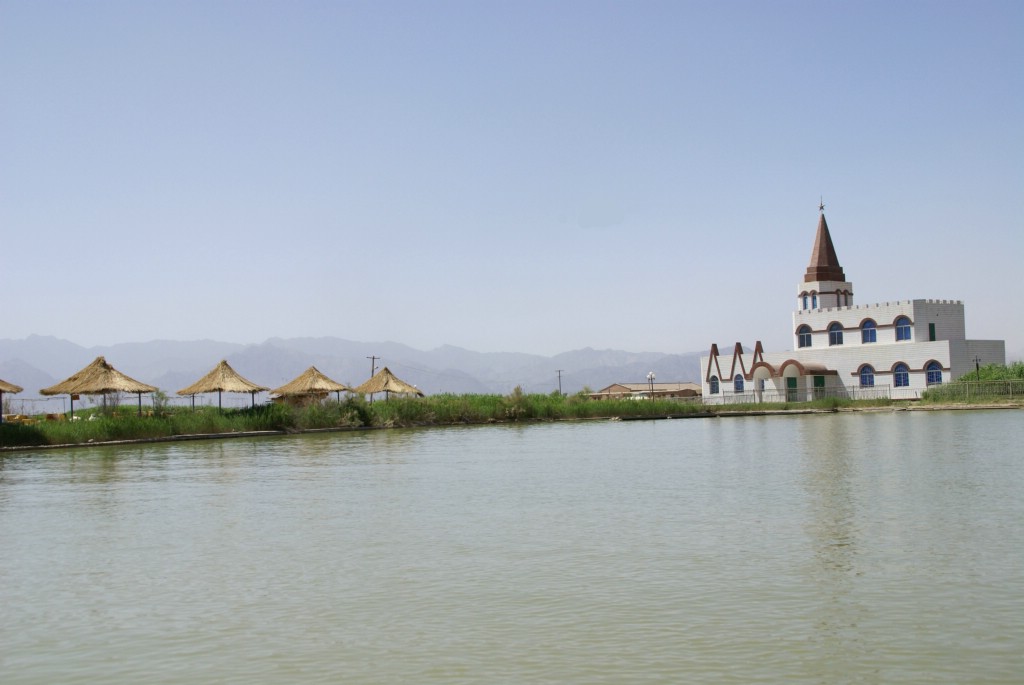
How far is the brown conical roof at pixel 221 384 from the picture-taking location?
44844 mm

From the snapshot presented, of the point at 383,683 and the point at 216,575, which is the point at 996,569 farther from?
the point at 216,575

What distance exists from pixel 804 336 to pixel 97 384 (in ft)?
145

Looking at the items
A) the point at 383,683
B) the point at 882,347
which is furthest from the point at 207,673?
the point at 882,347

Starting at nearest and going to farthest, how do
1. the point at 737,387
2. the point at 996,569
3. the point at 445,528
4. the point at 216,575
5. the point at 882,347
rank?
the point at 996,569 < the point at 216,575 < the point at 445,528 < the point at 882,347 < the point at 737,387

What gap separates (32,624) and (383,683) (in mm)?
4062

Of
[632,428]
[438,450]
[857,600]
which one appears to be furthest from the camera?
[632,428]

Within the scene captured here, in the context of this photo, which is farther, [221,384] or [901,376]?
[901,376]

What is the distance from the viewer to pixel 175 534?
14.2 meters

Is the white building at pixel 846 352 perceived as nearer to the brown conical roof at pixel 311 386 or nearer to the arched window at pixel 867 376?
the arched window at pixel 867 376

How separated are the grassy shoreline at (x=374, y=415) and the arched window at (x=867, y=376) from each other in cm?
418

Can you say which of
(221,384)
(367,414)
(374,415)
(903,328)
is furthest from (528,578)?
(903,328)

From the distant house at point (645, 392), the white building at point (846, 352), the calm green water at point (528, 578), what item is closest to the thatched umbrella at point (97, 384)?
the calm green water at point (528, 578)

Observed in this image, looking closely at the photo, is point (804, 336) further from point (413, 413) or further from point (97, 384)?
point (97, 384)

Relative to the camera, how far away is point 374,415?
48.3 metres
